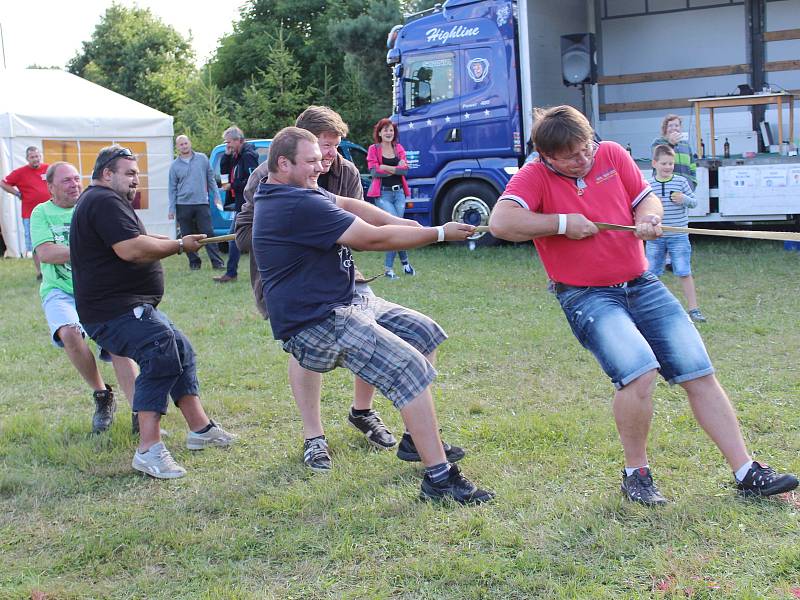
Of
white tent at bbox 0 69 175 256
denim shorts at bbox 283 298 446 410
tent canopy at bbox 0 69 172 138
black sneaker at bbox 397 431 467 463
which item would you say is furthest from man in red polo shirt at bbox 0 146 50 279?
denim shorts at bbox 283 298 446 410

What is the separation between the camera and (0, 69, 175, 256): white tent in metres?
16.5

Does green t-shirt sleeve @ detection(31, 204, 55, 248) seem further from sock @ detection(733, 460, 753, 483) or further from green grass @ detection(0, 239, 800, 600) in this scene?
sock @ detection(733, 460, 753, 483)

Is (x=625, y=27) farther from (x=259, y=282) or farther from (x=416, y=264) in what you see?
(x=259, y=282)

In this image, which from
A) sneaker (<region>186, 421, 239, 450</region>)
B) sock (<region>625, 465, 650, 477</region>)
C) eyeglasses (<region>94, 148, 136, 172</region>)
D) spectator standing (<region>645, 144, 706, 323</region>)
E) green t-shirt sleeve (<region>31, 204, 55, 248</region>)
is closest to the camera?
sock (<region>625, 465, 650, 477</region>)

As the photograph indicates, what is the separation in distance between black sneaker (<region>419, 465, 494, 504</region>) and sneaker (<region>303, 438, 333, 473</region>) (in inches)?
28.7

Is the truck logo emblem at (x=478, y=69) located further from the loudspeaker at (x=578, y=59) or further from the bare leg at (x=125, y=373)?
the bare leg at (x=125, y=373)

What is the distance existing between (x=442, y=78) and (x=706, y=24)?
4.02 metres

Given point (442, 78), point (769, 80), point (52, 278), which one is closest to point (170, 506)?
point (52, 278)

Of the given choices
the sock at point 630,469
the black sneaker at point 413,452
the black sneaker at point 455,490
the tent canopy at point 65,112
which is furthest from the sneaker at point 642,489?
the tent canopy at point 65,112

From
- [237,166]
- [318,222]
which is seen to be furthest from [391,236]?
[237,166]

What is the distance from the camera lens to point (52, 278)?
5.78 meters

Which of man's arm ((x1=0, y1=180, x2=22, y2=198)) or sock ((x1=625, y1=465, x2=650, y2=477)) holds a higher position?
man's arm ((x1=0, y1=180, x2=22, y2=198))

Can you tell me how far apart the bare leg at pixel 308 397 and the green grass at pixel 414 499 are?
0.65 ft

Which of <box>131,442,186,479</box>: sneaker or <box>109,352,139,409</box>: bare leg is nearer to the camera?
<box>131,442,186,479</box>: sneaker
